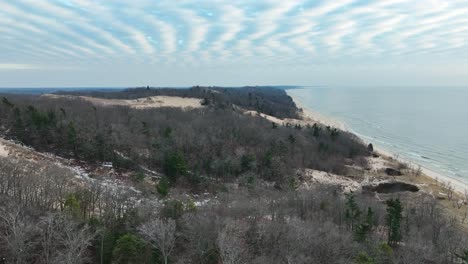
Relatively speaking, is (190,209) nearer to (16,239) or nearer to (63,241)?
(63,241)

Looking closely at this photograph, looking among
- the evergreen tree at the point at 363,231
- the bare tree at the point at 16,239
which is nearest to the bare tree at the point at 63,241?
the bare tree at the point at 16,239

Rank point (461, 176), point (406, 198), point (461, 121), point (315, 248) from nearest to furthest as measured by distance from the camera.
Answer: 1. point (315, 248)
2. point (406, 198)
3. point (461, 176)
4. point (461, 121)

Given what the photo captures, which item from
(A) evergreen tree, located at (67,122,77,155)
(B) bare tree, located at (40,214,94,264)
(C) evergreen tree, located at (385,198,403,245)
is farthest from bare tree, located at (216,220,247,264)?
(A) evergreen tree, located at (67,122,77,155)

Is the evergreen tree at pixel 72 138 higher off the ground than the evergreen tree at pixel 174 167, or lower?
higher

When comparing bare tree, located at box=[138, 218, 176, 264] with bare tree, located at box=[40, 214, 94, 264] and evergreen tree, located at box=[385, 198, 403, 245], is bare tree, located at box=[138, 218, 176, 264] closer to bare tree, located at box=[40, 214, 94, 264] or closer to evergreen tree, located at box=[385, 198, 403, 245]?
bare tree, located at box=[40, 214, 94, 264]

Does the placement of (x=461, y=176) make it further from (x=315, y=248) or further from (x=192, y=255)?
(x=192, y=255)

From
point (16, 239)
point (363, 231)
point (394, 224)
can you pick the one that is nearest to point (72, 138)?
point (16, 239)

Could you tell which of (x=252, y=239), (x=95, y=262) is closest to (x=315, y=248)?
(x=252, y=239)

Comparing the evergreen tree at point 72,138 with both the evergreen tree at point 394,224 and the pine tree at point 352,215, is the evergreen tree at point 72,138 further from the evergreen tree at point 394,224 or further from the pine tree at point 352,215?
the evergreen tree at point 394,224
